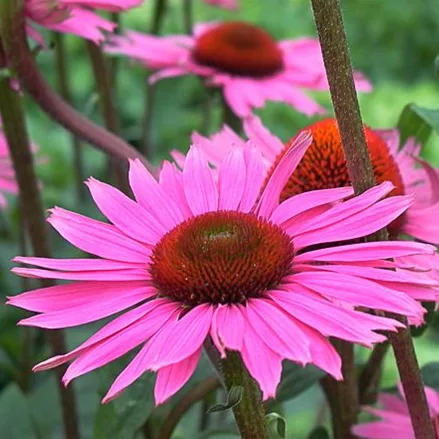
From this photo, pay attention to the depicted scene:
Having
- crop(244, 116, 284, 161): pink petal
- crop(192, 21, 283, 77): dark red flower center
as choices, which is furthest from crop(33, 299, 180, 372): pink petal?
crop(192, 21, 283, 77): dark red flower center

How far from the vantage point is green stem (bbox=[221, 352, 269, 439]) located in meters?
0.43

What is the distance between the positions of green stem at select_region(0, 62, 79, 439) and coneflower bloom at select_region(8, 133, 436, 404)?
0.18m

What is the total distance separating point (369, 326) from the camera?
1.27 ft

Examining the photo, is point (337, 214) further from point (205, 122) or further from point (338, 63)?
point (205, 122)

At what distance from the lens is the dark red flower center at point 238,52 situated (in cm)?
109

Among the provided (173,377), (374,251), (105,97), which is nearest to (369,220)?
(374,251)

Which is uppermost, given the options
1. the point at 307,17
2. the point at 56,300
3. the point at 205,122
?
the point at 307,17

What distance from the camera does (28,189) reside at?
2.32 ft

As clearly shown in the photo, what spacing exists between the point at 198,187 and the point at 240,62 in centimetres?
58

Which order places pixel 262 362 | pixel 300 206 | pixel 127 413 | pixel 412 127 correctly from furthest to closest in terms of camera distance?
1. pixel 412 127
2. pixel 127 413
3. pixel 300 206
4. pixel 262 362

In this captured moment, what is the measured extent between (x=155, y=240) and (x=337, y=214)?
0.10 metres

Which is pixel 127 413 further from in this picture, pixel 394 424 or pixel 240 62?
pixel 240 62

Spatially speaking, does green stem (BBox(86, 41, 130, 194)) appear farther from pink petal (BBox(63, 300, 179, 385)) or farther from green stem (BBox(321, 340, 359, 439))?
pink petal (BBox(63, 300, 179, 385))

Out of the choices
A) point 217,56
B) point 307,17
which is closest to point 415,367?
point 217,56
